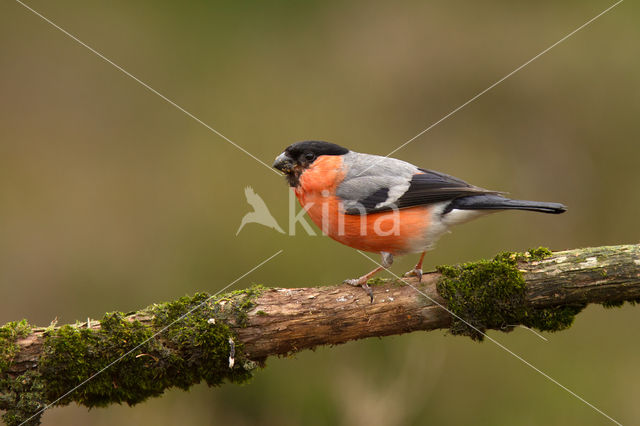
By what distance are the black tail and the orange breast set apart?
255mm

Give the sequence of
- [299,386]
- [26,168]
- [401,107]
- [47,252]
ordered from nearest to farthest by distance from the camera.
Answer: [299,386]
[47,252]
[26,168]
[401,107]

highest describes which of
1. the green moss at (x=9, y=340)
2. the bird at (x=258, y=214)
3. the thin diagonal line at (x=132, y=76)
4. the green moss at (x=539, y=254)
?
Result: the thin diagonal line at (x=132, y=76)

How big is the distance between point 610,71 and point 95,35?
7010 mm

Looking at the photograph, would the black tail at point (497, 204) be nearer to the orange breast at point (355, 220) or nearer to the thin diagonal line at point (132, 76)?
the orange breast at point (355, 220)

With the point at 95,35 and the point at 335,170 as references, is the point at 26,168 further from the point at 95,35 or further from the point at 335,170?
the point at 335,170

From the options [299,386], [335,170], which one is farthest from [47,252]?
[335,170]

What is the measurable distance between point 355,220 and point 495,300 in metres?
1.20

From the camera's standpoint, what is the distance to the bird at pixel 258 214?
21.5 feet

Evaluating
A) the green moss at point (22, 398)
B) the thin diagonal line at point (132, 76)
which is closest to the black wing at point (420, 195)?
the green moss at point (22, 398)

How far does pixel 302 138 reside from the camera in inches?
279

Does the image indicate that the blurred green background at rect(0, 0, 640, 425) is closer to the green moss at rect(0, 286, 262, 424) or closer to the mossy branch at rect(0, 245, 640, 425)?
the mossy branch at rect(0, 245, 640, 425)

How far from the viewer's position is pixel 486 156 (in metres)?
7.37

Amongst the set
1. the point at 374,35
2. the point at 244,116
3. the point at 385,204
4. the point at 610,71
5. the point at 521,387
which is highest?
the point at 374,35

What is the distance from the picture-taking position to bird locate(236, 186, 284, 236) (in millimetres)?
6559
